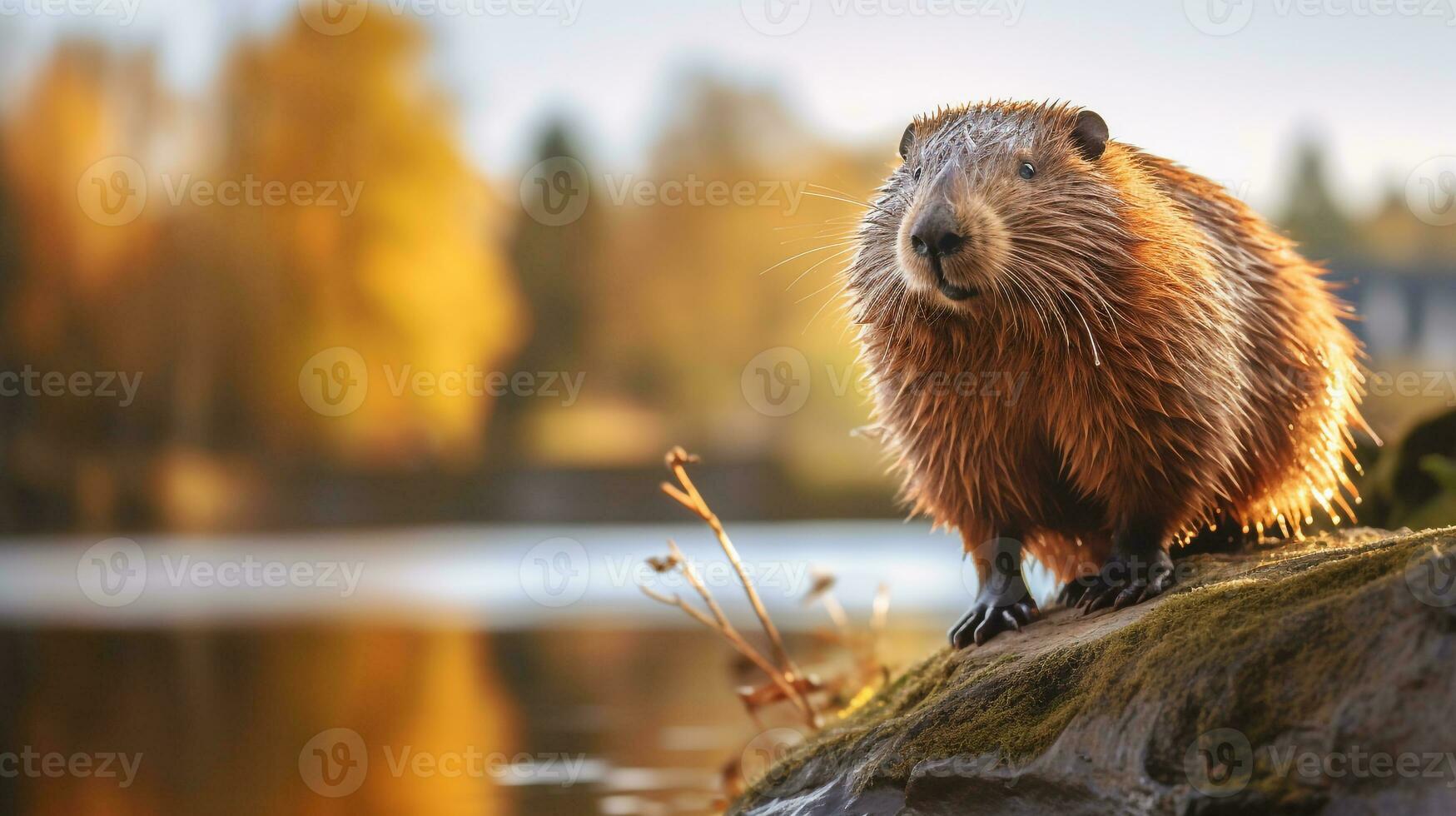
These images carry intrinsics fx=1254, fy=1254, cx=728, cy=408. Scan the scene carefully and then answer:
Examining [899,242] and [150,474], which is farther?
[150,474]

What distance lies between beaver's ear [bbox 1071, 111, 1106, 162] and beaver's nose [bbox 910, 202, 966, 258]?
552mm

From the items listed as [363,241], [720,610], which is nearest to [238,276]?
[363,241]

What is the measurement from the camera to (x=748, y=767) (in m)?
4.08

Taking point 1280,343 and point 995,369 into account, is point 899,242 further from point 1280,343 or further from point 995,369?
point 1280,343

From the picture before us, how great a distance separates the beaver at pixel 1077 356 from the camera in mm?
3033

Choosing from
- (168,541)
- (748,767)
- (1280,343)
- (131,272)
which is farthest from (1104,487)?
(131,272)

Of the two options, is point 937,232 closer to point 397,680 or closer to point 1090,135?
point 1090,135

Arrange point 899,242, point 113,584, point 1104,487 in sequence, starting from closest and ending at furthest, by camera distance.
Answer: point 899,242
point 1104,487
point 113,584

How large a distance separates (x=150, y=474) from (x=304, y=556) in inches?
82.0

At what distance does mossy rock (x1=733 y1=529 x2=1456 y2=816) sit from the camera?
198 centimetres

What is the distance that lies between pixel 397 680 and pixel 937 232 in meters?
4.37

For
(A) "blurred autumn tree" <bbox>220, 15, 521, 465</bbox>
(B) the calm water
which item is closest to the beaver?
(B) the calm water

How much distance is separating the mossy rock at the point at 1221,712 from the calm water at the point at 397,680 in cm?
155

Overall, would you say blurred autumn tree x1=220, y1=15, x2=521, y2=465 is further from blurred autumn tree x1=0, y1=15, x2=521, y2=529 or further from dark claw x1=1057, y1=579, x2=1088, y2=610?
dark claw x1=1057, y1=579, x2=1088, y2=610
